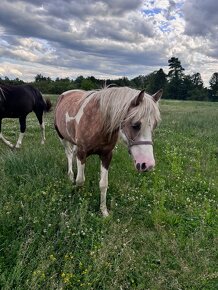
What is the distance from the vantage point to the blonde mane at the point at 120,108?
3.81m

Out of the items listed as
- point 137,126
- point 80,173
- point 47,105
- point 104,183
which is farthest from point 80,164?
point 47,105

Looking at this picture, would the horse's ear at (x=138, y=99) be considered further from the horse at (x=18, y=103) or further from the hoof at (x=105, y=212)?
the horse at (x=18, y=103)

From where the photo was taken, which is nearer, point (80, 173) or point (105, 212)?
point (105, 212)

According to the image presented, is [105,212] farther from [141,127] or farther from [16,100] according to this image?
[16,100]

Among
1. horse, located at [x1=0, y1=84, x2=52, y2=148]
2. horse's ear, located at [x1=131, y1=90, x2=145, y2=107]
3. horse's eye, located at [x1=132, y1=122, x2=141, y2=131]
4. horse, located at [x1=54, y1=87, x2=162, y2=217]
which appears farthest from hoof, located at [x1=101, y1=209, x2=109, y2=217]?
horse, located at [x1=0, y1=84, x2=52, y2=148]

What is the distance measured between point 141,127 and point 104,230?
1.57 m

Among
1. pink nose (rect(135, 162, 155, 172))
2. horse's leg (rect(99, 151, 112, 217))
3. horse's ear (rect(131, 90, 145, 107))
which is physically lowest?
horse's leg (rect(99, 151, 112, 217))

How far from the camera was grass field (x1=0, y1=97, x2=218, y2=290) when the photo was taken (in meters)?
3.28

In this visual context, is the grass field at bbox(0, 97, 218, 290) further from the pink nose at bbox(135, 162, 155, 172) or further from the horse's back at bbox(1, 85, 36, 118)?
the horse's back at bbox(1, 85, 36, 118)

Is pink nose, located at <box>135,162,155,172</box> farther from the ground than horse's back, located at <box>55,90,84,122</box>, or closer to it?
closer to it

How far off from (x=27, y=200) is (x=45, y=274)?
141cm

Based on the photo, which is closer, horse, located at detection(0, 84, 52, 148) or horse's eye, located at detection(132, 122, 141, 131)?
horse's eye, located at detection(132, 122, 141, 131)

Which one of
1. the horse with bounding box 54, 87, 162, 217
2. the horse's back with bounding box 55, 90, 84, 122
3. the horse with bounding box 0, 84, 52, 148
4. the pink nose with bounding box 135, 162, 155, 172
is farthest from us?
the horse with bounding box 0, 84, 52, 148

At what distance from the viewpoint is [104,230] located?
4.09 meters
